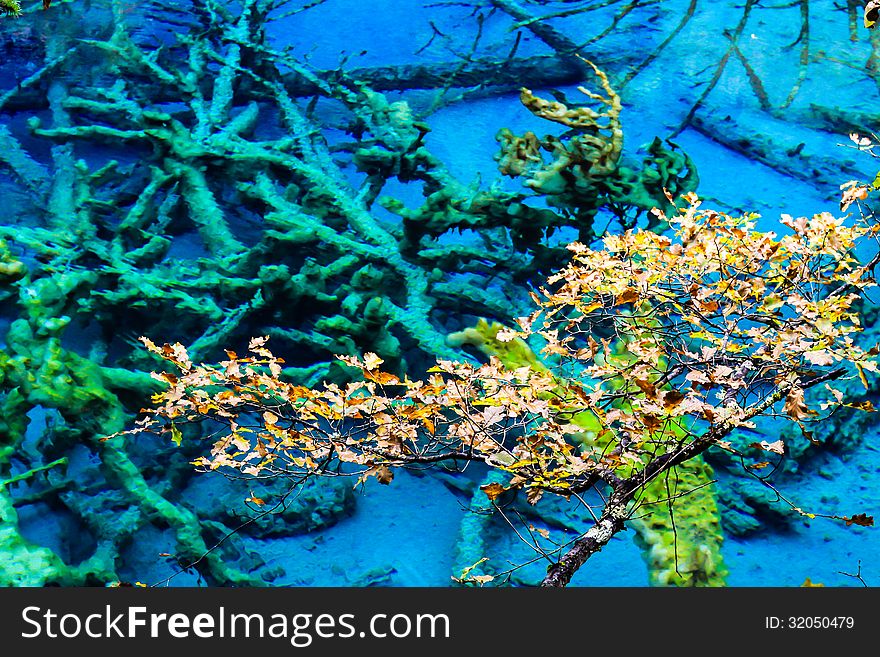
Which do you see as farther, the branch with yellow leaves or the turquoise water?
the turquoise water

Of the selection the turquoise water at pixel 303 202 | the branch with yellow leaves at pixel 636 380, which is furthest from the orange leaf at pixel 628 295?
the turquoise water at pixel 303 202

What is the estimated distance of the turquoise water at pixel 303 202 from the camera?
2.92 metres

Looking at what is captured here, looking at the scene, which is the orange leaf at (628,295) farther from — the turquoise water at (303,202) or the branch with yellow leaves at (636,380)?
the turquoise water at (303,202)

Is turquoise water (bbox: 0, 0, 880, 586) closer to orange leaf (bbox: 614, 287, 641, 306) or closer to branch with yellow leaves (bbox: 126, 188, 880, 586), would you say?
branch with yellow leaves (bbox: 126, 188, 880, 586)

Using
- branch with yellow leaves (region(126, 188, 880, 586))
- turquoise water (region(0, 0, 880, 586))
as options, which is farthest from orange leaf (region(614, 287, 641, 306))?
turquoise water (region(0, 0, 880, 586))

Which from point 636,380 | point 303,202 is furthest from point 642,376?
point 303,202

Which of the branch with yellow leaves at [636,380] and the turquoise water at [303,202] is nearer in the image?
the branch with yellow leaves at [636,380]

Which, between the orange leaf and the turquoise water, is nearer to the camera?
the orange leaf

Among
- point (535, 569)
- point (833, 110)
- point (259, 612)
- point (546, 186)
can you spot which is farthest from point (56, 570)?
point (833, 110)

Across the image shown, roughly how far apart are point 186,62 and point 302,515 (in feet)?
7.25

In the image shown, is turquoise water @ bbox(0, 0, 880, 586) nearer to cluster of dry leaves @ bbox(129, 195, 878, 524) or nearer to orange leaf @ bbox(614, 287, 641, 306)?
cluster of dry leaves @ bbox(129, 195, 878, 524)

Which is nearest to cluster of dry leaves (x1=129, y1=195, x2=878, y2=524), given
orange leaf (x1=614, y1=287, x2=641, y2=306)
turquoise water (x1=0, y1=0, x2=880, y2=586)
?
orange leaf (x1=614, y1=287, x2=641, y2=306)

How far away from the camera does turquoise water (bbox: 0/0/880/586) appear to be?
2.92m

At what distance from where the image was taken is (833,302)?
203 centimetres
